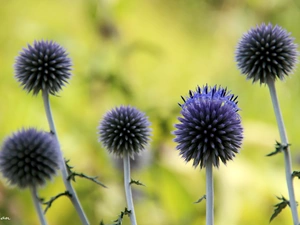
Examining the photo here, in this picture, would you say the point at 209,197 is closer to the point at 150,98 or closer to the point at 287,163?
the point at 287,163

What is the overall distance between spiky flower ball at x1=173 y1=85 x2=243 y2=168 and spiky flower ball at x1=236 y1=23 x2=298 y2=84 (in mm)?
301

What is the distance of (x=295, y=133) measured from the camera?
3.97 metres

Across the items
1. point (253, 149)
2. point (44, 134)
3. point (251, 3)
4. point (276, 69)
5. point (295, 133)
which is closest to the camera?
point (44, 134)

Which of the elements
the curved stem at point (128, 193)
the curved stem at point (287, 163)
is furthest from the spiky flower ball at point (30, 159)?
the curved stem at point (287, 163)

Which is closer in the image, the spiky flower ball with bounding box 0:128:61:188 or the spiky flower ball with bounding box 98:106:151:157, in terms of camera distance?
the spiky flower ball with bounding box 0:128:61:188

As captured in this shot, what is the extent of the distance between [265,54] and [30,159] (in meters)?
0.82

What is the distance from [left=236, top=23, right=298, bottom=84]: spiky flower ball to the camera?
1.38 meters

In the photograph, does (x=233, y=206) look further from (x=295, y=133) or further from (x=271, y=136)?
(x=295, y=133)

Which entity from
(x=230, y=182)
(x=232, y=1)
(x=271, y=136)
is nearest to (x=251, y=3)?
(x=232, y=1)

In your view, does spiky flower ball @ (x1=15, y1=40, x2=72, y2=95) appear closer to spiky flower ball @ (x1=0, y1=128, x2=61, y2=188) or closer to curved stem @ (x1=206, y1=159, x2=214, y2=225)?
spiky flower ball @ (x1=0, y1=128, x2=61, y2=188)

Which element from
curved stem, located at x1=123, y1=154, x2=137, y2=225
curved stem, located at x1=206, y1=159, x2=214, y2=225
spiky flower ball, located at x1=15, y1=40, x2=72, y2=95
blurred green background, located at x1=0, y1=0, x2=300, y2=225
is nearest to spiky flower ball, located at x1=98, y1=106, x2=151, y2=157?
curved stem, located at x1=123, y1=154, x2=137, y2=225

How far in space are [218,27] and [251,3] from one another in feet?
1.29

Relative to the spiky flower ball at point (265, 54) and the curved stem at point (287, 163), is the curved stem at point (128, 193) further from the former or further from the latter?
the spiky flower ball at point (265, 54)

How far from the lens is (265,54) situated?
143 cm
